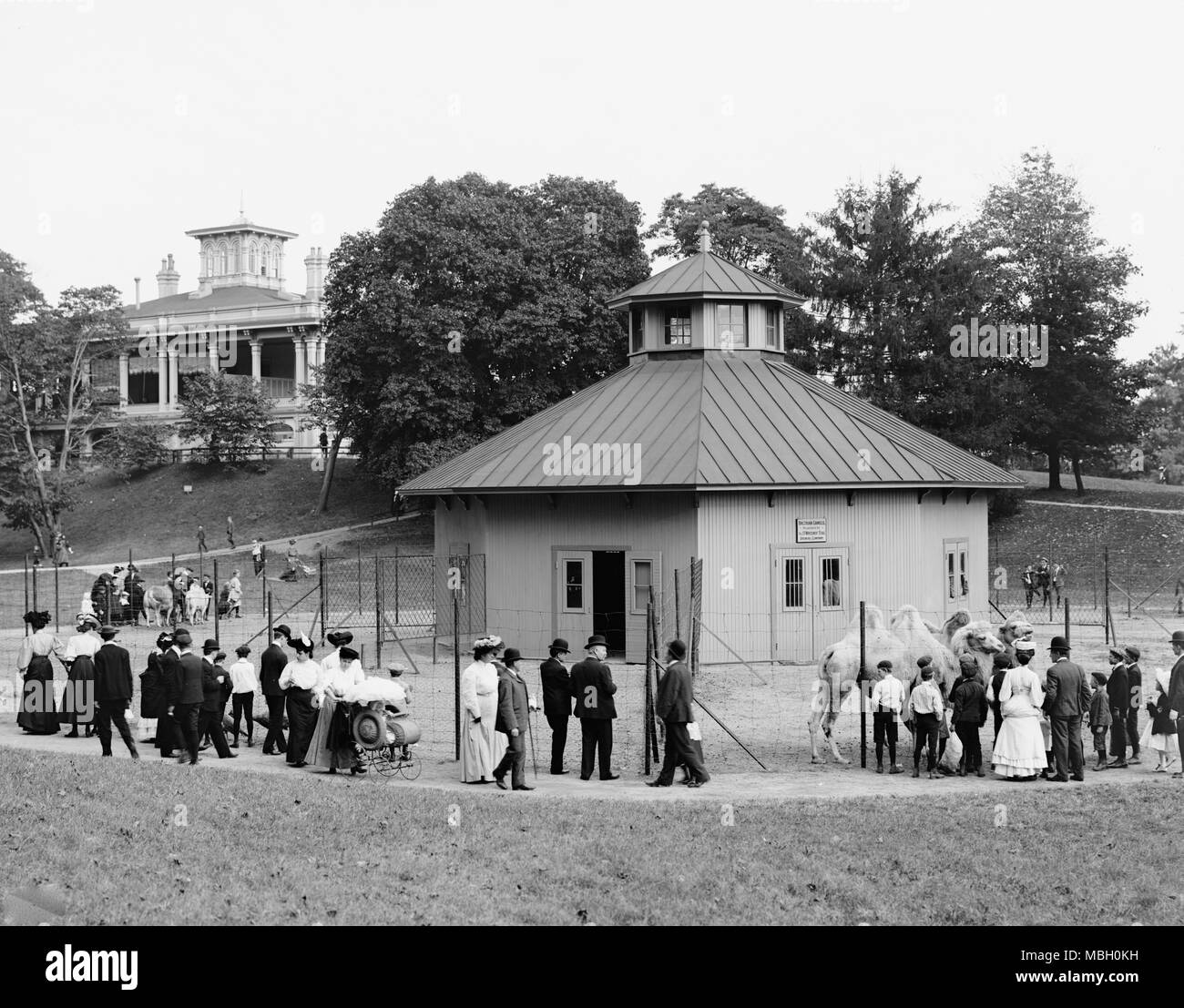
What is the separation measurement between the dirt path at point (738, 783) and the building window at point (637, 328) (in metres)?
20.7

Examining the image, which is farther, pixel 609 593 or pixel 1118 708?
pixel 609 593

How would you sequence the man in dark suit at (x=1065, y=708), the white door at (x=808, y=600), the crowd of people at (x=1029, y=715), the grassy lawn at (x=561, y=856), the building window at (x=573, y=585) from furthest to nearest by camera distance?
the building window at (x=573, y=585) → the white door at (x=808, y=600) → the crowd of people at (x=1029, y=715) → the man in dark suit at (x=1065, y=708) → the grassy lawn at (x=561, y=856)

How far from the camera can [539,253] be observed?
195 ft

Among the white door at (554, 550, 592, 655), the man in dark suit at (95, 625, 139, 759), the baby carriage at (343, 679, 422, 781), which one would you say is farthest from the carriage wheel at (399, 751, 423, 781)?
the white door at (554, 550, 592, 655)

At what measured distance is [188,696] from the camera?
18.6 m

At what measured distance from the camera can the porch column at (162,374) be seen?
82.4 metres

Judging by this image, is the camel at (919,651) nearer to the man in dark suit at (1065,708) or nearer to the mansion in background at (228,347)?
the man in dark suit at (1065,708)

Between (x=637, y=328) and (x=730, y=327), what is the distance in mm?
2639

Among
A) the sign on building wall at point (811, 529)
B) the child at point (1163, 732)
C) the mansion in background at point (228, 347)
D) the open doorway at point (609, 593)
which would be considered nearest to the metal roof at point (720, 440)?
the sign on building wall at point (811, 529)

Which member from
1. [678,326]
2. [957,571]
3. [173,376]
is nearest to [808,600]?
[957,571]

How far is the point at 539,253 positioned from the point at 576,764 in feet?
138

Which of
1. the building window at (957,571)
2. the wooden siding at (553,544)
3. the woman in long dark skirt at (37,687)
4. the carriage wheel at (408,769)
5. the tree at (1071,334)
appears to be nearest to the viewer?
the carriage wheel at (408,769)

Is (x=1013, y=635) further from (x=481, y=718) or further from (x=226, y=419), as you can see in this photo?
(x=226, y=419)
